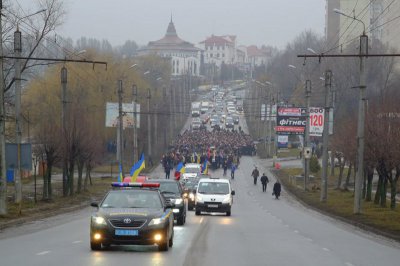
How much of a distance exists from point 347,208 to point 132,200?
2832 cm

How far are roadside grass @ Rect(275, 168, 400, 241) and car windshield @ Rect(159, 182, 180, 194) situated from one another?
7.41 m

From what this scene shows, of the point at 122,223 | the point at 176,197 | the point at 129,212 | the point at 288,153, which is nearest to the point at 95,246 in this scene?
the point at 122,223

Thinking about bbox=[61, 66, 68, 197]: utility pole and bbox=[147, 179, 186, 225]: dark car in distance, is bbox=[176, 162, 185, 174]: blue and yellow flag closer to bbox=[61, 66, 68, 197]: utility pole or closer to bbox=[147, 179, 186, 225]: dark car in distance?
bbox=[61, 66, 68, 197]: utility pole

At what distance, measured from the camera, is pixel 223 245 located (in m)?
23.0

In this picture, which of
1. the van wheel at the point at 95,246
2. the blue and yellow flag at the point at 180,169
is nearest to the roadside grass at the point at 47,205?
the blue and yellow flag at the point at 180,169

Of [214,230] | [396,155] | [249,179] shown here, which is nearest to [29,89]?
[249,179]

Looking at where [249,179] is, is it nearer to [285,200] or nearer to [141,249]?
[285,200]

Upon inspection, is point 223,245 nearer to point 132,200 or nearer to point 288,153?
point 132,200

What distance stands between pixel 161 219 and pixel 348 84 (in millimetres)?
92203

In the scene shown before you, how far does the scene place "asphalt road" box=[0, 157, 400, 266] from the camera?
18.4 m

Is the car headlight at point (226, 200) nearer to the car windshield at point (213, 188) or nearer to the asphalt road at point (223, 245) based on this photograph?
the car windshield at point (213, 188)

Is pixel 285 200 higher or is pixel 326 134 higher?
pixel 326 134

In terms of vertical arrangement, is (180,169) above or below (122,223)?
below

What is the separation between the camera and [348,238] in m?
28.6
